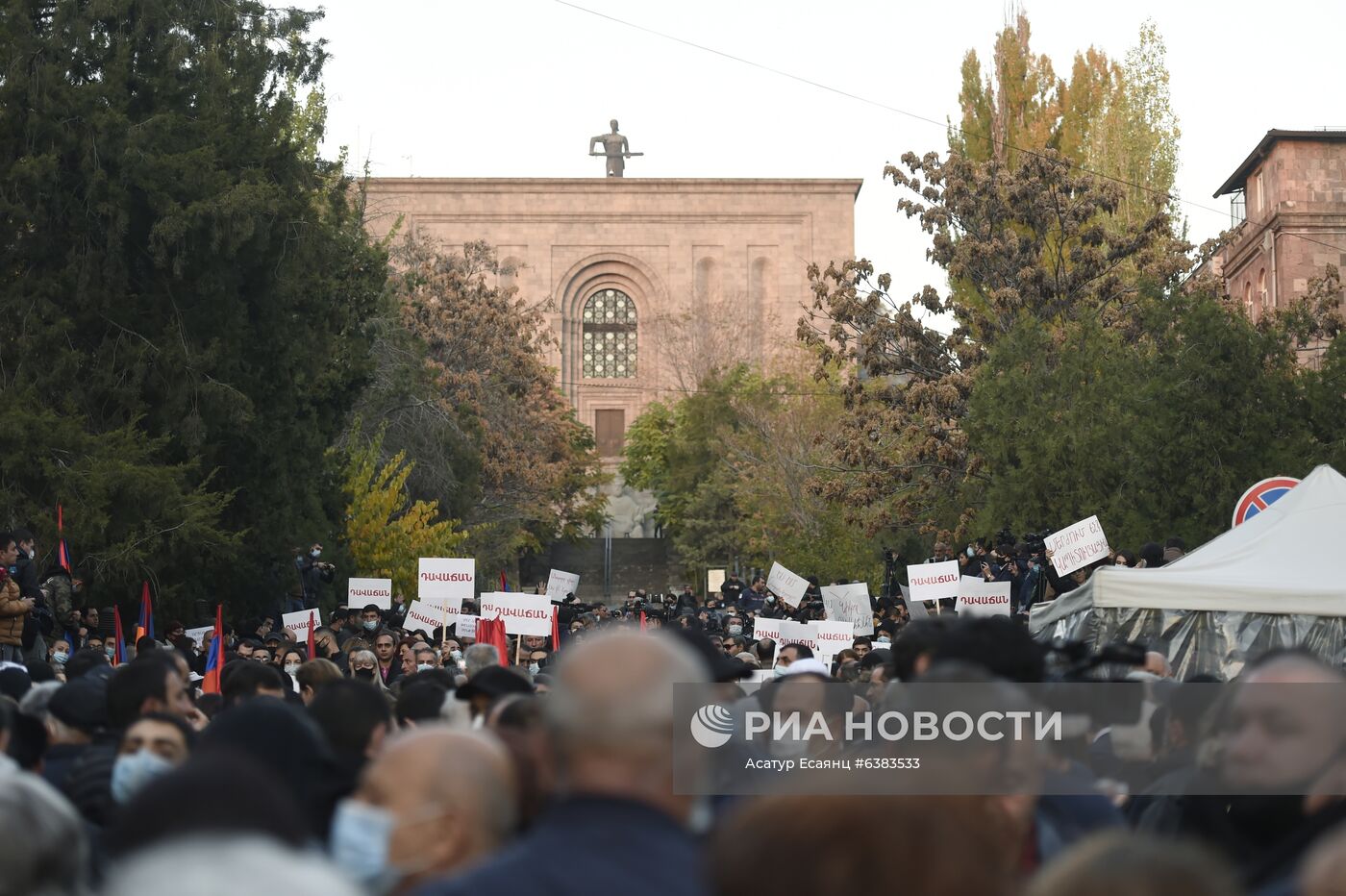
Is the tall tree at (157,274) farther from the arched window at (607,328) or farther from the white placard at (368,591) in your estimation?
the arched window at (607,328)

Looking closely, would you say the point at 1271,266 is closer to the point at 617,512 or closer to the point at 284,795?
the point at 617,512

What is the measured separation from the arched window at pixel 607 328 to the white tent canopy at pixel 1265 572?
56946mm

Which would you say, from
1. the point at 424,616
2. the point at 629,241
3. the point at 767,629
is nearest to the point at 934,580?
the point at 767,629

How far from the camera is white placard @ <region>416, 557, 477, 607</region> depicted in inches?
714

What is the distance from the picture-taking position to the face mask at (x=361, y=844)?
12.5ft

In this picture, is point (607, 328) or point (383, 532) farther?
point (607, 328)

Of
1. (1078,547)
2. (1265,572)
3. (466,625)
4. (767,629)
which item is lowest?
(466,625)

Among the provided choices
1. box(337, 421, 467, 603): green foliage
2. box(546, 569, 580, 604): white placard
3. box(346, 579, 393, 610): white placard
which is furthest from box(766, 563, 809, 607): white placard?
box(337, 421, 467, 603): green foliage

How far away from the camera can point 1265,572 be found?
39.3 feet

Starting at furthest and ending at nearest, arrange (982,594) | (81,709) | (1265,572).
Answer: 1. (982,594)
2. (1265,572)
3. (81,709)

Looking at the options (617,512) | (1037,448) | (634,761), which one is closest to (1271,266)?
(1037,448)

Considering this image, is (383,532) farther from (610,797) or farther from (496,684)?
Answer: (610,797)

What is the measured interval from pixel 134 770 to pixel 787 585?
16932 mm

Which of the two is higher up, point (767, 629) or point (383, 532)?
point (383, 532)
